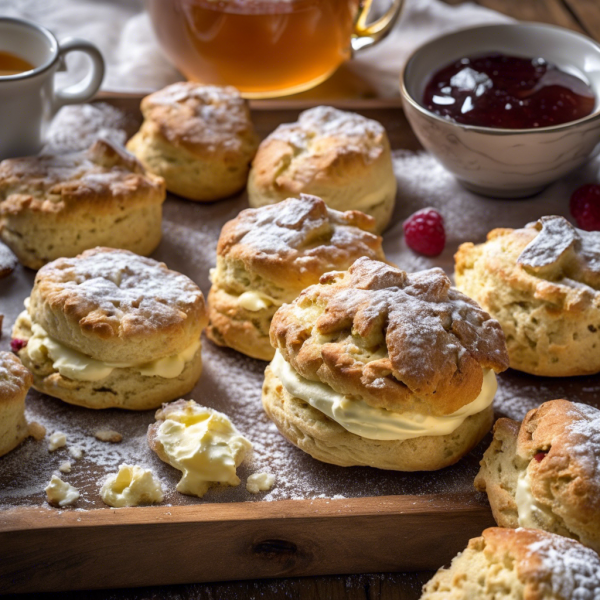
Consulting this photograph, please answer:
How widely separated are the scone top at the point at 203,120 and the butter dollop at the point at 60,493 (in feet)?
5.66

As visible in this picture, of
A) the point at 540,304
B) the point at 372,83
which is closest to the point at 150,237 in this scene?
the point at 540,304

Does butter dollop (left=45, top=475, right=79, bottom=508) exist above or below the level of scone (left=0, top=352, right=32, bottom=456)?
below

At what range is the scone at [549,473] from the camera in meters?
2.15

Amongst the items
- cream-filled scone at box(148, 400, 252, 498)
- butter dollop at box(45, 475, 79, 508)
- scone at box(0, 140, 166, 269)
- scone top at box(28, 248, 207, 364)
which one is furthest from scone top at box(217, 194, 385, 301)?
butter dollop at box(45, 475, 79, 508)

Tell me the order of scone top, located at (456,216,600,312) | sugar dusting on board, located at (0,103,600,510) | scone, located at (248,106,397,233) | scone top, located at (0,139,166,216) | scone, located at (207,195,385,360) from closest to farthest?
sugar dusting on board, located at (0,103,600,510) → scone top, located at (456,216,600,312) → scone, located at (207,195,385,360) → scone top, located at (0,139,166,216) → scone, located at (248,106,397,233)

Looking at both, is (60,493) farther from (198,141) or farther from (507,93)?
(507,93)

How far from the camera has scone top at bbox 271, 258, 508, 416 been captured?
2.37m

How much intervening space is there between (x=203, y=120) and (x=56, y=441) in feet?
5.75

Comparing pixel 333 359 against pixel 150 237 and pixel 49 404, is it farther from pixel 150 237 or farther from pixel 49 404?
pixel 150 237

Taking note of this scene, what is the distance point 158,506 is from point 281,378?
547mm

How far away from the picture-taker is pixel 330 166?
342 cm

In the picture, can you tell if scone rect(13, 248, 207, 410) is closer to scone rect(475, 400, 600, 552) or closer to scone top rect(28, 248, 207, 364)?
scone top rect(28, 248, 207, 364)

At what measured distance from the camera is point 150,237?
3.51 m

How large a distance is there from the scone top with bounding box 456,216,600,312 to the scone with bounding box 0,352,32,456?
5.62ft
